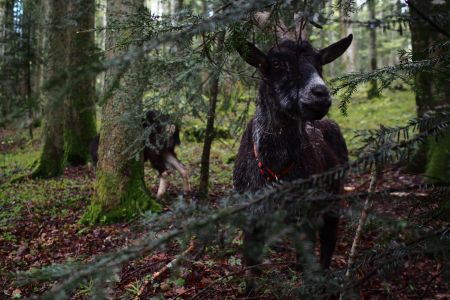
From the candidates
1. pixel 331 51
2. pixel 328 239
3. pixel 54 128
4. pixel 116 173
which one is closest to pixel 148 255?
pixel 328 239

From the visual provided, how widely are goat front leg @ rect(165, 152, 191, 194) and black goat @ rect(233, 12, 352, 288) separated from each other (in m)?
4.89

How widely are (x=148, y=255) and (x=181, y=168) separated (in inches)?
208

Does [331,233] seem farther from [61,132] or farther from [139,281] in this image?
[61,132]

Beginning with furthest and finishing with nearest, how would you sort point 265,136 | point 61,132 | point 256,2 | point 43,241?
1. point 61,132
2. point 43,241
3. point 265,136
4. point 256,2

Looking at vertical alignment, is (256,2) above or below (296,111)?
above

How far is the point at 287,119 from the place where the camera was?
4039mm

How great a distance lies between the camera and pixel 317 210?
155cm

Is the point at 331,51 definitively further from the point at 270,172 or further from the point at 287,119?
the point at 270,172

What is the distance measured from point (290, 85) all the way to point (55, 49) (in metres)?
12.2

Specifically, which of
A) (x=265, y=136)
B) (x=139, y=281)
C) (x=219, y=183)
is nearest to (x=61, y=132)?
(x=219, y=183)

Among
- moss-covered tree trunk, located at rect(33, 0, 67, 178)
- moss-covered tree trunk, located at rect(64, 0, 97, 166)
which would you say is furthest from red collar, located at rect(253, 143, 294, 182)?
moss-covered tree trunk, located at rect(64, 0, 97, 166)

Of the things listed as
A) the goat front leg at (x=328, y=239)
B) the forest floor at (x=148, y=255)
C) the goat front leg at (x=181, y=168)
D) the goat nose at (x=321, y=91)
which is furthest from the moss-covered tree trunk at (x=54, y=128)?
the goat nose at (x=321, y=91)

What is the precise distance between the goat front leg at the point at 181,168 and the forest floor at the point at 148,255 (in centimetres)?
37

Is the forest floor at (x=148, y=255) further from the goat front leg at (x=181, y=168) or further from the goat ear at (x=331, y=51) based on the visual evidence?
the goat ear at (x=331, y=51)
